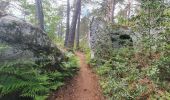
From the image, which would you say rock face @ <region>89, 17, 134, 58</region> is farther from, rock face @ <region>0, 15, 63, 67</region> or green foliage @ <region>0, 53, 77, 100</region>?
green foliage @ <region>0, 53, 77, 100</region>

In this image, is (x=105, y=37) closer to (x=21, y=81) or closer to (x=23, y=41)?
(x=23, y=41)

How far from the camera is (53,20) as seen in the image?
15.3m

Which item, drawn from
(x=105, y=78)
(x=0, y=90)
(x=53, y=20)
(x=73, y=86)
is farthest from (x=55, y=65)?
(x=53, y=20)

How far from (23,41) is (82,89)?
8.36 feet

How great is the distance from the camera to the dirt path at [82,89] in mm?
6885

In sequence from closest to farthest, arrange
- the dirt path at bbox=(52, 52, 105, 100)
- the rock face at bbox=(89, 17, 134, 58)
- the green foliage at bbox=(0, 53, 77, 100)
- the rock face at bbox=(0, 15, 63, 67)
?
1. the green foliage at bbox=(0, 53, 77, 100)
2. the rock face at bbox=(0, 15, 63, 67)
3. the dirt path at bbox=(52, 52, 105, 100)
4. the rock face at bbox=(89, 17, 134, 58)

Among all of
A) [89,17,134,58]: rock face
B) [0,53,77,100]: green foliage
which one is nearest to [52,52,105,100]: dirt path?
[0,53,77,100]: green foliage

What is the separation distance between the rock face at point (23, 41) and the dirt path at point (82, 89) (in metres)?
1.05

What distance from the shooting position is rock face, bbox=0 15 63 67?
6.65m

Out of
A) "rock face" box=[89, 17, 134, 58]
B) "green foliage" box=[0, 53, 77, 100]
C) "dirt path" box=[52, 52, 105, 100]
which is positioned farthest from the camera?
"rock face" box=[89, 17, 134, 58]

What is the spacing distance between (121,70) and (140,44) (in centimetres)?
194

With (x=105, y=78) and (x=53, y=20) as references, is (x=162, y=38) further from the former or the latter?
(x=53, y=20)

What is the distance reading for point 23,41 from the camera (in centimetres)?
711

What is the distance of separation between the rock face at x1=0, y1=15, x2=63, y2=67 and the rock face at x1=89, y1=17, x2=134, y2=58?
357 centimetres
